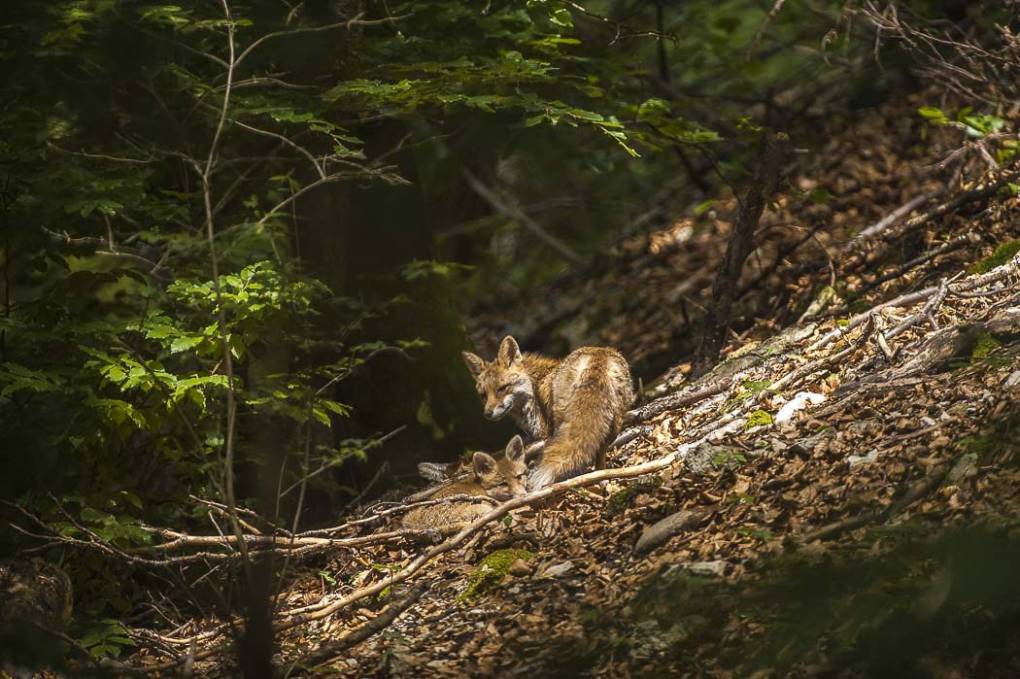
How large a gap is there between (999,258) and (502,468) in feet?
12.8

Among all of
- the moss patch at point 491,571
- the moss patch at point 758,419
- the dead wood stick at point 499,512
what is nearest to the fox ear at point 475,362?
the dead wood stick at point 499,512

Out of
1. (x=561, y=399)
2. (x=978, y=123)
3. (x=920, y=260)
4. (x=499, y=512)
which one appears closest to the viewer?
(x=499, y=512)

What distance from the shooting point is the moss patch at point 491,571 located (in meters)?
6.54

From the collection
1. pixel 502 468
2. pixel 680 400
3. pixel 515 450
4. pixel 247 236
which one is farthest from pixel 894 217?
pixel 247 236

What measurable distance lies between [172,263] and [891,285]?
18.6 ft

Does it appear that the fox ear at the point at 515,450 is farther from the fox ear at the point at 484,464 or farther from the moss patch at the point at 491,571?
the moss patch at the point at 491,571

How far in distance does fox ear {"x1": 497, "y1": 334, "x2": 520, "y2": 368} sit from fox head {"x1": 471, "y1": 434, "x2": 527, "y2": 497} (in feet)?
3.52

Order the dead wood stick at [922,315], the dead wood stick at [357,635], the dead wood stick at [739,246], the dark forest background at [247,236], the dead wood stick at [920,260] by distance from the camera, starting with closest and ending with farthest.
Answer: the dead wood stick at [357,635] → the dark forest background at [247,236] → the dead wood stick at [922,315] → the dead wood stick at [920,260] → the dead wood stick at [739,246]

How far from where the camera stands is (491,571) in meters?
6.62

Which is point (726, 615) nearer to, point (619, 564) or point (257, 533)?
point (619, 564)

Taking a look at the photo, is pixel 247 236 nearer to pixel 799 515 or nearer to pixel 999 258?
pixel 799 515

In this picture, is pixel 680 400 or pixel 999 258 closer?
pixel 999 258

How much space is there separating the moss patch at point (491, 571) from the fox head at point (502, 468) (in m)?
1.00

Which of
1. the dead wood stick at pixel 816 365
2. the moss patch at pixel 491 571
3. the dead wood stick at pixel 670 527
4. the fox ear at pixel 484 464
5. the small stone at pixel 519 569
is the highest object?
the dead wood stick at pixel 816 365
